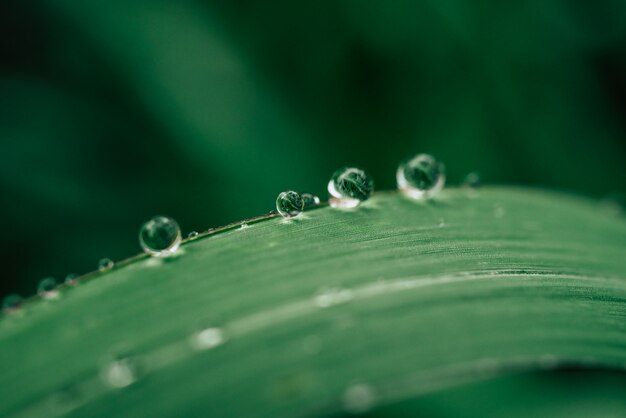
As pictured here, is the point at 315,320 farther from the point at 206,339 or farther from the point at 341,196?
the point at 341,196

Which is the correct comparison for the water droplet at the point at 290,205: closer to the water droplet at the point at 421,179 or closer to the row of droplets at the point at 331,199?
the row of droplets at the point at 331,199

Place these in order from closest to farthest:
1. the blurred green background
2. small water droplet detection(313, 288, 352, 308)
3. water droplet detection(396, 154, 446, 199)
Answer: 1. small water droplet detection(313, 288, 352, 308)
2. water droplet detection(396, 154, 446, 199)
3. the blurred green background

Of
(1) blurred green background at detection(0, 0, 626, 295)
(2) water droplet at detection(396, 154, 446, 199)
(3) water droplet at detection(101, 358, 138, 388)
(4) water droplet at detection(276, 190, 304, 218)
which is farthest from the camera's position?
(1) blurred green background at detection(0, 0, 626, 295)

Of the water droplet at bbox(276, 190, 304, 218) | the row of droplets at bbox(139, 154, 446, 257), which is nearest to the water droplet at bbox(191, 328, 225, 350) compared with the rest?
the row of droplets at bbox(139, 154, 446, 257)

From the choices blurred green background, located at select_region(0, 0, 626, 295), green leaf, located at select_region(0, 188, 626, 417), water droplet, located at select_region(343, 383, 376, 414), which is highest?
blurred green background, located at select_region(0, 0, 626, 295)

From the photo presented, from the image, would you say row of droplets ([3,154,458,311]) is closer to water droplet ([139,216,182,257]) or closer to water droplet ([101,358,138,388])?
water droplet ([139,216,182,257])

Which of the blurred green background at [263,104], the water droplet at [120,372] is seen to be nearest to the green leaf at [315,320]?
the water droplet at [120,372]

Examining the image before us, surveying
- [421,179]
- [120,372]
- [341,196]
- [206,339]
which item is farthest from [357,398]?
[421,179]

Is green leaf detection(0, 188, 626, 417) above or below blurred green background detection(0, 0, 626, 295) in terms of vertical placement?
below
